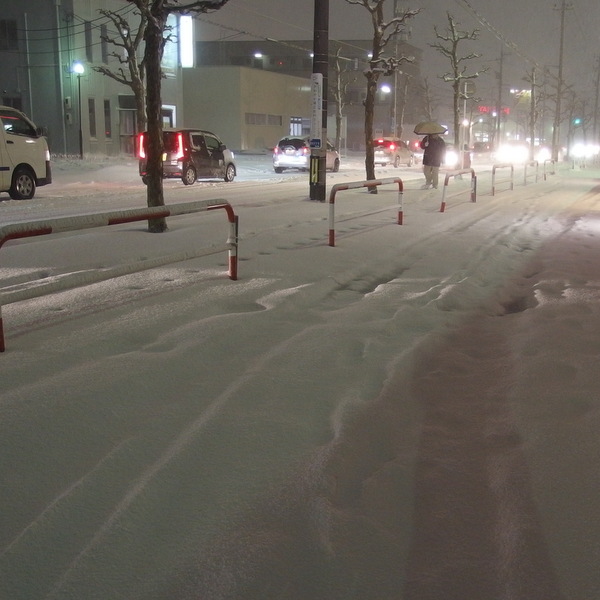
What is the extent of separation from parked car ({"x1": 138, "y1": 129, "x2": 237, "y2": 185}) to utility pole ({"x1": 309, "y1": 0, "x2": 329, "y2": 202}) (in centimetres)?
709

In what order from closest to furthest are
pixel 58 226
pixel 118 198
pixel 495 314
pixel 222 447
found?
pixel 222 447, pixel 58 226, pixel 495 314, pixel 118 198

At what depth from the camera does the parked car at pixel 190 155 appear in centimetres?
2402

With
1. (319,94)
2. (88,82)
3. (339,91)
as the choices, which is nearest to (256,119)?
(339,91)

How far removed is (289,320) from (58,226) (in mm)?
2098

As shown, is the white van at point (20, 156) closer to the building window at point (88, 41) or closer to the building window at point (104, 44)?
the building window at point (88, 41)

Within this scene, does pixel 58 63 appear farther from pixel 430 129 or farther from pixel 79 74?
pixel 430 129

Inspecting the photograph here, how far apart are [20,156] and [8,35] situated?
27.2 meters

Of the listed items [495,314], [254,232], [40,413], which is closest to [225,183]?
[254,232]

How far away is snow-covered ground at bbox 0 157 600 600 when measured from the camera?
2943mm

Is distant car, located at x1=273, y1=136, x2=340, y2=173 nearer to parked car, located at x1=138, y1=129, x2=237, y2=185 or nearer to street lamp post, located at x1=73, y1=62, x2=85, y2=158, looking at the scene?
parked car, located at x1=138, y1=129, x2=237, y2=185

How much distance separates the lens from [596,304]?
7.60 meters

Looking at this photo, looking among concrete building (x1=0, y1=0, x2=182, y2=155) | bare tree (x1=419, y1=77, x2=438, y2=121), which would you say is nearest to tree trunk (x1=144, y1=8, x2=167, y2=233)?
concrete building (x1=0, y1=0, x2=182, y2=155)

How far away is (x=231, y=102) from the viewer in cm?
5597

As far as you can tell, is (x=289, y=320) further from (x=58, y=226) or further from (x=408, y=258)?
(x=408, y=258)
